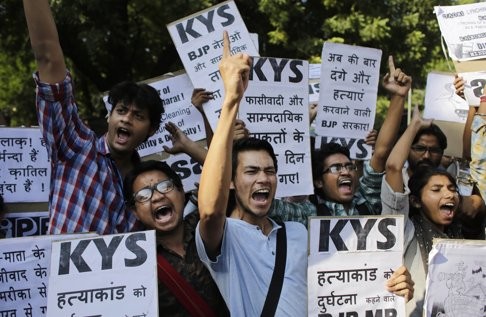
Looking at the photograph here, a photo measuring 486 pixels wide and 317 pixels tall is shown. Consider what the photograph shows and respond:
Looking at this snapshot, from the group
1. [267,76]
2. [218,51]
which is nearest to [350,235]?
[267,76]

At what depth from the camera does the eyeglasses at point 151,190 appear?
336cm

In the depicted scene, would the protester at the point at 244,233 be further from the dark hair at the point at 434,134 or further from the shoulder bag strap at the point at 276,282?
the dark hair at the point at 434,134

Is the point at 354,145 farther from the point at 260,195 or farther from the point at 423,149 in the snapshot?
the point at 260,195

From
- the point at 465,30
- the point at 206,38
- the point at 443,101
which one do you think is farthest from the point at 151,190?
the point at 443,101

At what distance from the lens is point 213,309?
3.15 meters

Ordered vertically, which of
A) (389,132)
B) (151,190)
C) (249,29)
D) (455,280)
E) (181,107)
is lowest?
(455,280)

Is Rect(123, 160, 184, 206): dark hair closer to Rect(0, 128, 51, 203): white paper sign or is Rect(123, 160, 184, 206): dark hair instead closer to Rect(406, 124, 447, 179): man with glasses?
Rect(0, 128, 51, 203): white paper sign

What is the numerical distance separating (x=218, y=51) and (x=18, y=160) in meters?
1.59

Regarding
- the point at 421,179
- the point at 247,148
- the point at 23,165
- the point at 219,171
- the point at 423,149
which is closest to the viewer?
the point at 219,171

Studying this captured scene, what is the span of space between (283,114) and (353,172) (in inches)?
23.2

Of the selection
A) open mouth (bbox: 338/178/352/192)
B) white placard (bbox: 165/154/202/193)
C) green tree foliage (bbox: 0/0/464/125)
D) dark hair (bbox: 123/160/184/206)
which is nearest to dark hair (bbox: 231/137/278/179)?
dark hair (bbox: 123/160/184/206)

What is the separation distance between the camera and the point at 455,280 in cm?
328

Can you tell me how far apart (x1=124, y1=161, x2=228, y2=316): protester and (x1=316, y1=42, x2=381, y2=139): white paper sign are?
84.1 inches

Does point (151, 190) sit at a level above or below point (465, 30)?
below
